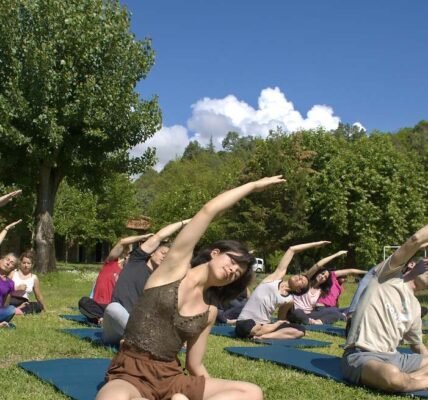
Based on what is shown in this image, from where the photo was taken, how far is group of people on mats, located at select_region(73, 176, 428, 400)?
12.2ft

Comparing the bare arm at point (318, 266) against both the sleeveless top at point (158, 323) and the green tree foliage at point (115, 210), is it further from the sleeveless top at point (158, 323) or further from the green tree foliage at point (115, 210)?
the green tree foliage at point (115, 210)

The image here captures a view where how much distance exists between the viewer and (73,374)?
5.59m

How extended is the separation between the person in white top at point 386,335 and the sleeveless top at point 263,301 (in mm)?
3183

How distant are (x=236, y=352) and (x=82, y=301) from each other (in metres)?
3.34

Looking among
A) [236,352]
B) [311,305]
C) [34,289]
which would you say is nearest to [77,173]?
[34,289]

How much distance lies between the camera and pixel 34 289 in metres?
11.0

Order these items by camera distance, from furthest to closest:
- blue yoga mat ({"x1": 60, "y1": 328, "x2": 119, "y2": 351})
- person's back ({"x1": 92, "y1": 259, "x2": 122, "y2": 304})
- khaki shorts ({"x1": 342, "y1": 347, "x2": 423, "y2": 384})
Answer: person's back ({"x1": 92, "y1": 259, "x2": 122, "y2": 304}), blue yoga mat ({"x1": 60, "y1": 328, "x2": 119, "y2": 351}), khaki shorts ({"x1": 342, "y1": 347, "x2": 423, "y2": 384})

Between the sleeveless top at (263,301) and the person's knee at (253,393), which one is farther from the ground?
the sleeveless top at (263,301)

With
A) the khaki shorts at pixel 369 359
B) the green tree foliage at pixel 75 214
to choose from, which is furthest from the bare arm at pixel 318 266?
the green tree foliage at pixel 75 214

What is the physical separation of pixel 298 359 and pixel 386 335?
176 centimetres

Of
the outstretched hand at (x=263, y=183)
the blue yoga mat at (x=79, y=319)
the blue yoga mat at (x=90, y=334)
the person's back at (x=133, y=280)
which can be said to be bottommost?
the blue yoga mat at (x=79, y=319)

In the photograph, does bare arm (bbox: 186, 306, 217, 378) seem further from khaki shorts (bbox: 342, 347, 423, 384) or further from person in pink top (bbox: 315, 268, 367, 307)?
person in pink top (bbox: 315, 268, 367, 307)

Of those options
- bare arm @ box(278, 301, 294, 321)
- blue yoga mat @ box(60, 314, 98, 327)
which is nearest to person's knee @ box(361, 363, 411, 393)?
bare arm @ box(278, 301, 294, 321)

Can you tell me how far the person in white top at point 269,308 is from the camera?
Answer: 8.61 m
